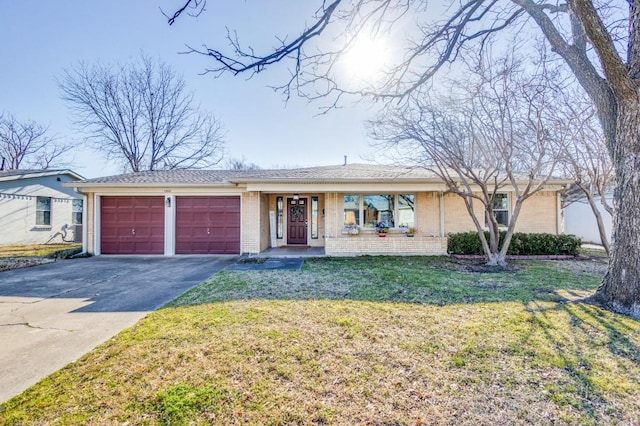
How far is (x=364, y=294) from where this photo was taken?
583cm

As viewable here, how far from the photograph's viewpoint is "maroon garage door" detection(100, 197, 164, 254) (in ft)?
38.1

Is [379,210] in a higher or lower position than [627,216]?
higher

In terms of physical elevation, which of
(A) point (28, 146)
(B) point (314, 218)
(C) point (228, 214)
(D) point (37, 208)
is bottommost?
(B) point (314, 218)

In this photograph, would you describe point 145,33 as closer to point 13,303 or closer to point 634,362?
point 13,303

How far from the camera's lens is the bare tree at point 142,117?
22.3 m

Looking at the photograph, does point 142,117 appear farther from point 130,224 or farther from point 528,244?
point 528,244

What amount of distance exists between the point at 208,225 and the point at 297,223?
367cm

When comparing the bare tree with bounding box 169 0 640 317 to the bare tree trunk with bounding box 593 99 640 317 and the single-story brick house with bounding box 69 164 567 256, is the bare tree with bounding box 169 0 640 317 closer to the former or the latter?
the bare tree trunk with bounding box 593 99 640 317

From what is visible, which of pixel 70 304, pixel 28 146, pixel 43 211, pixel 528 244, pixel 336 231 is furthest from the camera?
pixel 28 146

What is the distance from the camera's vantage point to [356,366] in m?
3.07

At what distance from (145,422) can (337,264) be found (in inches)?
284

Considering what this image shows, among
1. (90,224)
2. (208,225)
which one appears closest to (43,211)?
(90,224)

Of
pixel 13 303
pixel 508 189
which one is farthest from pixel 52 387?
pixel 508 189

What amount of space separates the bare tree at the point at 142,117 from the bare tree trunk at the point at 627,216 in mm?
24877
